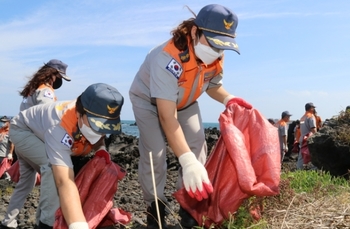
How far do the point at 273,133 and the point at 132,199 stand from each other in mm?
3512

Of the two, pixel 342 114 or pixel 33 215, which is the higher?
pixel 342 114

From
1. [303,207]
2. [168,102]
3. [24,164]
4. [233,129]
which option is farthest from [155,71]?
[24,164]

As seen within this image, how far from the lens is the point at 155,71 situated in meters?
3.49

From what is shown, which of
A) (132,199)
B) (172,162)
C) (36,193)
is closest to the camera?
(132,199)

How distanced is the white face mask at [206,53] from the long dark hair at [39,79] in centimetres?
213

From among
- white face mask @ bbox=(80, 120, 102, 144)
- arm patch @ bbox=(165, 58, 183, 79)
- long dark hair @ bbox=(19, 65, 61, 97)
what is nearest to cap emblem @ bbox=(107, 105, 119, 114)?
white face mask @ bbox=(80, 120, 102, 144)

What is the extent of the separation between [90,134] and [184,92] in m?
0.72

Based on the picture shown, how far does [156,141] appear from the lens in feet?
12.8

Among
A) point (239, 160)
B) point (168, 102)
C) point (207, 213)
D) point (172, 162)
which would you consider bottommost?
point (172, 162)

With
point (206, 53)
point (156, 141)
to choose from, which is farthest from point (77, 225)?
point (206, 53)

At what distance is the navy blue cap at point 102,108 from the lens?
3479 mm

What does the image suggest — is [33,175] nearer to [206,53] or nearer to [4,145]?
[206,53]

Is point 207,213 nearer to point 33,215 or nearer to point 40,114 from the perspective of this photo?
point 40,114

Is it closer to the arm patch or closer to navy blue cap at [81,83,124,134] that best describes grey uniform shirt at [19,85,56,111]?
navy blue cap at [81,83,124,134]
